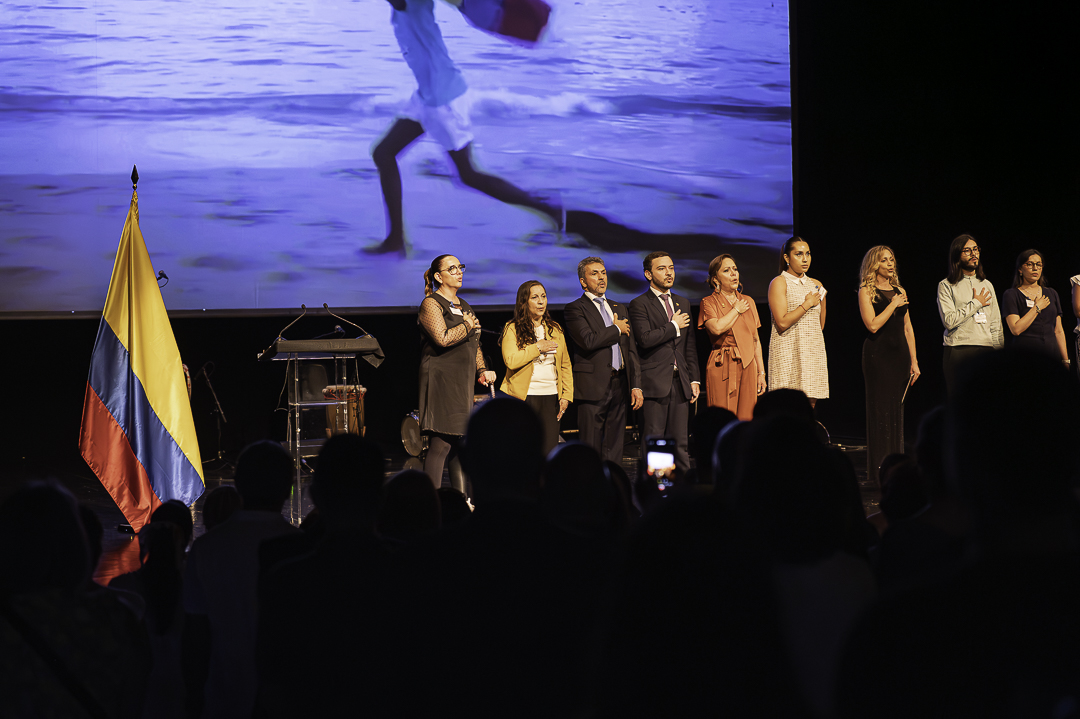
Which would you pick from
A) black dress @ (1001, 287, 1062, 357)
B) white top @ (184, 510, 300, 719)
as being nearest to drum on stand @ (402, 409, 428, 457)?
black dress @ (1001, 287, 1062, 357)

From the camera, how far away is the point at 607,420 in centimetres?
550

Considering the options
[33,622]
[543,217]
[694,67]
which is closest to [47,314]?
[543,217]

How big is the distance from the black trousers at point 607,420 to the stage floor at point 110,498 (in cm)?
113

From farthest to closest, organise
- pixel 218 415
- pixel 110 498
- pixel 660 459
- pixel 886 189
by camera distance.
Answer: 1. pixel 886 189
2. pixel 218 415
3. pixel 110 498
4. pixel 660 459

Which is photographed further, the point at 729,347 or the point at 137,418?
the point at 729,347

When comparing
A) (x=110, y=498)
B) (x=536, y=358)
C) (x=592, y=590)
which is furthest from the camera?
(x=110, y=498)

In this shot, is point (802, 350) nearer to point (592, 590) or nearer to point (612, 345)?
point (612, 345)

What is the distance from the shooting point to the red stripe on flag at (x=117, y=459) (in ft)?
14.7

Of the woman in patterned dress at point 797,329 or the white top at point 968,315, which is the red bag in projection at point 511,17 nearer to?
the woman in patterned dress at point 797,329

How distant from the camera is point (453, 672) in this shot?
3.98 ft

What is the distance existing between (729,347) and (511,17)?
11.5 ft

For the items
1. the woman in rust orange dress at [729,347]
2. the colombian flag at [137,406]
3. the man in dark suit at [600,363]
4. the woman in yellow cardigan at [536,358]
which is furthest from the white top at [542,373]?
the colombian flag at [137,406]

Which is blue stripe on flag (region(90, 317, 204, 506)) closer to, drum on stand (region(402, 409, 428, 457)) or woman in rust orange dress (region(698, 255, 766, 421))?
drum on stand (region(402, 409, 428, 457))

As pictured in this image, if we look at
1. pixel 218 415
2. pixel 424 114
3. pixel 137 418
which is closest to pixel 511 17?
pixel 424 114
